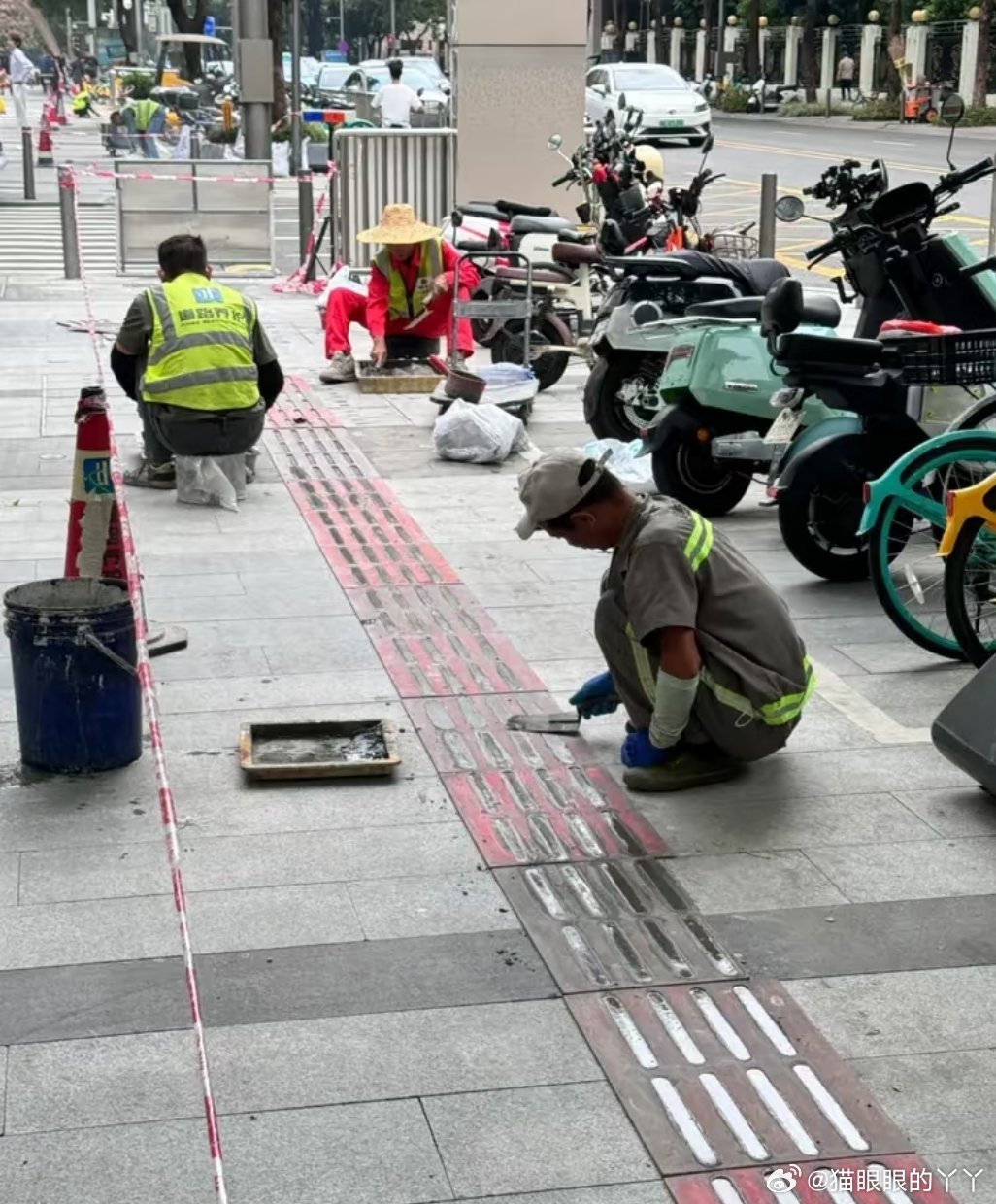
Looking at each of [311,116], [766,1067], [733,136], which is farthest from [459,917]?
[733,136]

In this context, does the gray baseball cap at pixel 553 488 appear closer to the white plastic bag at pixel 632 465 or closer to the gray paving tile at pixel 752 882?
the gray paving tile at pixel 752 882

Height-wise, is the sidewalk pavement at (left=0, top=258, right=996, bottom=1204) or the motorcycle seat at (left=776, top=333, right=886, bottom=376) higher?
the motorcycle seat at (left=776, top=333, right=886, bottom=376)

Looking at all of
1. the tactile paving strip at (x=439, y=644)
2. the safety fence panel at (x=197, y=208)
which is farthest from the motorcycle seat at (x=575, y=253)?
the safety fence panel at (x=197, y=208)

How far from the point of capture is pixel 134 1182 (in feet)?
11.6

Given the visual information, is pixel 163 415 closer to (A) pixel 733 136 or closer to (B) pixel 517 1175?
(B) pixel 517 1175

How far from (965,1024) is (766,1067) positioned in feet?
1.65

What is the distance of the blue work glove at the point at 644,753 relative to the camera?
5609 millimetres

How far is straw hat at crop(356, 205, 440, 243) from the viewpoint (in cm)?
1205

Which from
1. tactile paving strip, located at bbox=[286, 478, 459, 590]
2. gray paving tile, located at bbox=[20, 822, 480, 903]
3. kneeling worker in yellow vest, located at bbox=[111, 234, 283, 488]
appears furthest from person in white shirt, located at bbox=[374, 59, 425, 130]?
gray paving tile, located at bbox=[20, 822, 480, 903]

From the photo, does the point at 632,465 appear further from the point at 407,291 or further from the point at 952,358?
the point at 407,291

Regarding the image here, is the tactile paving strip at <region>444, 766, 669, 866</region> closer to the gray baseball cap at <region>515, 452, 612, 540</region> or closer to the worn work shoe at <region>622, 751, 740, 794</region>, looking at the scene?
the worn work shoe at <region>622, 751, 740, 794</region>

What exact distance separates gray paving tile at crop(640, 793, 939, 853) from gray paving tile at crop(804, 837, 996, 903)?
0.24 feet

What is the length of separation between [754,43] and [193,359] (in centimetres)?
6538

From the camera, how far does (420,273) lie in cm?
1241
